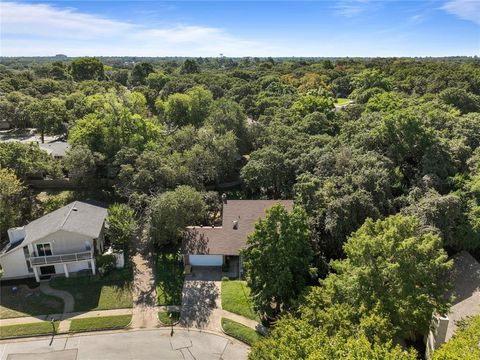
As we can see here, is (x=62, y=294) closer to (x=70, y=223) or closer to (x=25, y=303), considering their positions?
(x=25, y=303)

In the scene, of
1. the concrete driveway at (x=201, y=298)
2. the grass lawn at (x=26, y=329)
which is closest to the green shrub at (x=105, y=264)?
the grass lawn at (x=26, y=329)

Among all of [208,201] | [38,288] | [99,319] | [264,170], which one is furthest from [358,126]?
[38,288]

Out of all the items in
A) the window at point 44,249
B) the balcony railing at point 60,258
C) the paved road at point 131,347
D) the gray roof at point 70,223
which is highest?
the gray roof at point 70,223

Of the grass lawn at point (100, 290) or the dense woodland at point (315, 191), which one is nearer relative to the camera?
the dense woodland at point (315, 191)

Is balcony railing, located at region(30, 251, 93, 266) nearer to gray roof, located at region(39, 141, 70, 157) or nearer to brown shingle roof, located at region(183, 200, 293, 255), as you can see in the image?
brown shingle roof, located at region(183, 200, 293, 255)

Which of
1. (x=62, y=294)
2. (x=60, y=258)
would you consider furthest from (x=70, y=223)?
(x=62, y=294)

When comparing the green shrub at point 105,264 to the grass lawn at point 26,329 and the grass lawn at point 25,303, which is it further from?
the grass lawn at point 26,329
